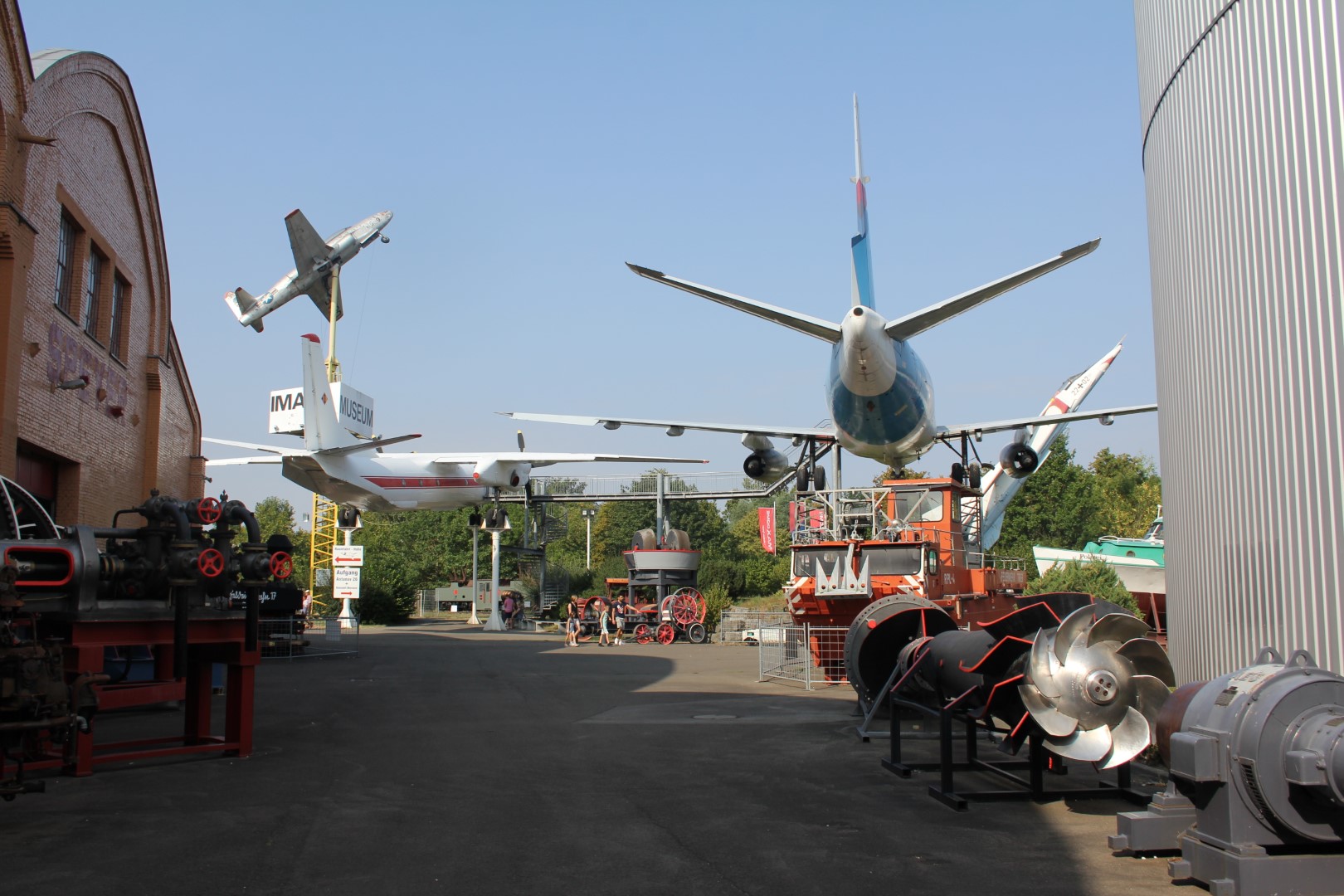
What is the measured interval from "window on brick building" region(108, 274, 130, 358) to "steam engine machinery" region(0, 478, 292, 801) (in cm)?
865

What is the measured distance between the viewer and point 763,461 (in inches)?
1072

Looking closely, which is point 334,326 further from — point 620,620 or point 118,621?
point 118,621

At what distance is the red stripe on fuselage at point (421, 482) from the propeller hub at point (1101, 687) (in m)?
38.5

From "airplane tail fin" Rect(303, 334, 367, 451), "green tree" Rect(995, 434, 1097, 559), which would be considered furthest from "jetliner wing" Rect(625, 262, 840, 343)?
"green tree" Rect(995, 434, 1097, 559)

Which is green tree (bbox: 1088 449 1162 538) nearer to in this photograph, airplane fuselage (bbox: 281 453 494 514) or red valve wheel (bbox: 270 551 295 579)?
airplane fuselage (bbox: 281 453 494 514)

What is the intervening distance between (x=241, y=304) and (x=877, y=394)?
47324mm

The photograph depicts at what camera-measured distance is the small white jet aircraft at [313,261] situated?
171 feet

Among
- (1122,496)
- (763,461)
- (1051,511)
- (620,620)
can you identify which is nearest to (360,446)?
(620,620)

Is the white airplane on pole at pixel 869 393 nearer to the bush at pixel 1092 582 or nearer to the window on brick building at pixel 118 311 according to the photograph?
the bush at pixel 1092 582

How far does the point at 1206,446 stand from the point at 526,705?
9.82 metres

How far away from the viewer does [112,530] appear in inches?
369

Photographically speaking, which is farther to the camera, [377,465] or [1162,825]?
[377,465]

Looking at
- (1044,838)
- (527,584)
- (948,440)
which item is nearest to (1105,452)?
(527,584)

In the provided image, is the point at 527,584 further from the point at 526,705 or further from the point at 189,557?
the point at 189,557
